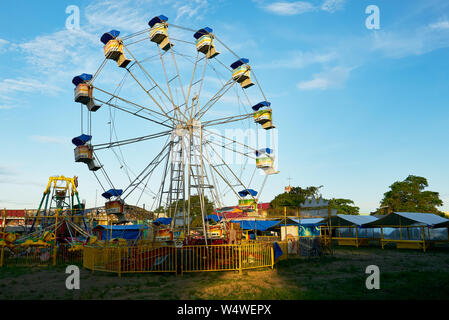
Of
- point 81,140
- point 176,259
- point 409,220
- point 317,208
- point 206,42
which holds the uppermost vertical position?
point 206,42

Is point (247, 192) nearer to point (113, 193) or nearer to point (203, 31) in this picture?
point (113, 193)

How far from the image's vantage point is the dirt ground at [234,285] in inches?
367

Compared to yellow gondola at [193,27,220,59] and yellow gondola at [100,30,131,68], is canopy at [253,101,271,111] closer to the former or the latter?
yellow gondola at [193,27,220,59]

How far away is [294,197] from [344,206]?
15.7 m

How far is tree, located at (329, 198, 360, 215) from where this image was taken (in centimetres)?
7162

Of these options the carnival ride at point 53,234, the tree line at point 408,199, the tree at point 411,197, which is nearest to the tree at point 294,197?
the tree line at point 408,199

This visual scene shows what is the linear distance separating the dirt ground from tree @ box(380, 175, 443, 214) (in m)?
46.4

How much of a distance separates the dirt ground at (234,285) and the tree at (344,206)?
198 feet

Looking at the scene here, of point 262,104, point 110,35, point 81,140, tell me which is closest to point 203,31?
point 110,35

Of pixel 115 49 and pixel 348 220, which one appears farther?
pixel 348 220

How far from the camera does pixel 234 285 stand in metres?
10.7

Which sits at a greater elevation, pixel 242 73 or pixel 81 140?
pixel 242 73
